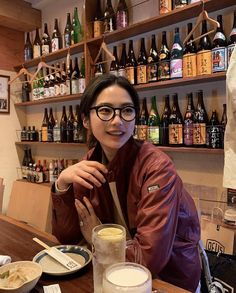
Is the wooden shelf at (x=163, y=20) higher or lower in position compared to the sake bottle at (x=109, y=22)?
lower

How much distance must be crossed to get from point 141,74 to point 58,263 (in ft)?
4.55

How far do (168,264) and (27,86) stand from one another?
2.62 meters

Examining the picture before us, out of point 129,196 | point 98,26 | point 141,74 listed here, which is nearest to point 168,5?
point 141,74

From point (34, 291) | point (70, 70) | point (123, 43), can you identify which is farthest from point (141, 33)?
point (34, 291)

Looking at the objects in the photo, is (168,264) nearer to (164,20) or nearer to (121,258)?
(121,258)

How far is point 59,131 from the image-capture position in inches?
99.8

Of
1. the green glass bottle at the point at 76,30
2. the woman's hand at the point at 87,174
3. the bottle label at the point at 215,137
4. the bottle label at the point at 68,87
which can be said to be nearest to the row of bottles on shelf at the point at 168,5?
the bottle label at the point at 215,137

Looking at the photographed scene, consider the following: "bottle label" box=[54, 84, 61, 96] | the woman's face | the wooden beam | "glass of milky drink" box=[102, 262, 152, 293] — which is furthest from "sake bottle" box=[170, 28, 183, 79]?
the wooden beam

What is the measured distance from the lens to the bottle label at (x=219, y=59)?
1.50 meters

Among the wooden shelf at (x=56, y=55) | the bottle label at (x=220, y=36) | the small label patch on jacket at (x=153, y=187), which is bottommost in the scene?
the small label patch on jacket at (x=153, y=187)

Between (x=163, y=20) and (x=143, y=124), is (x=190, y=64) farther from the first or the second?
(x=143, y=124)

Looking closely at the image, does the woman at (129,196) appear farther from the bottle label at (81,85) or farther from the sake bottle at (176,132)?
the bottle label at (81,85)

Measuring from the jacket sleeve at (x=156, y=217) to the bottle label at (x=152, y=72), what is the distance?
1.04m

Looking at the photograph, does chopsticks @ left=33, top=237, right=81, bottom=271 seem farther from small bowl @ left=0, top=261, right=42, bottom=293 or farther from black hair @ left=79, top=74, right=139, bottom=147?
black hair @ left=79, top=74, right=139, bottom=147
